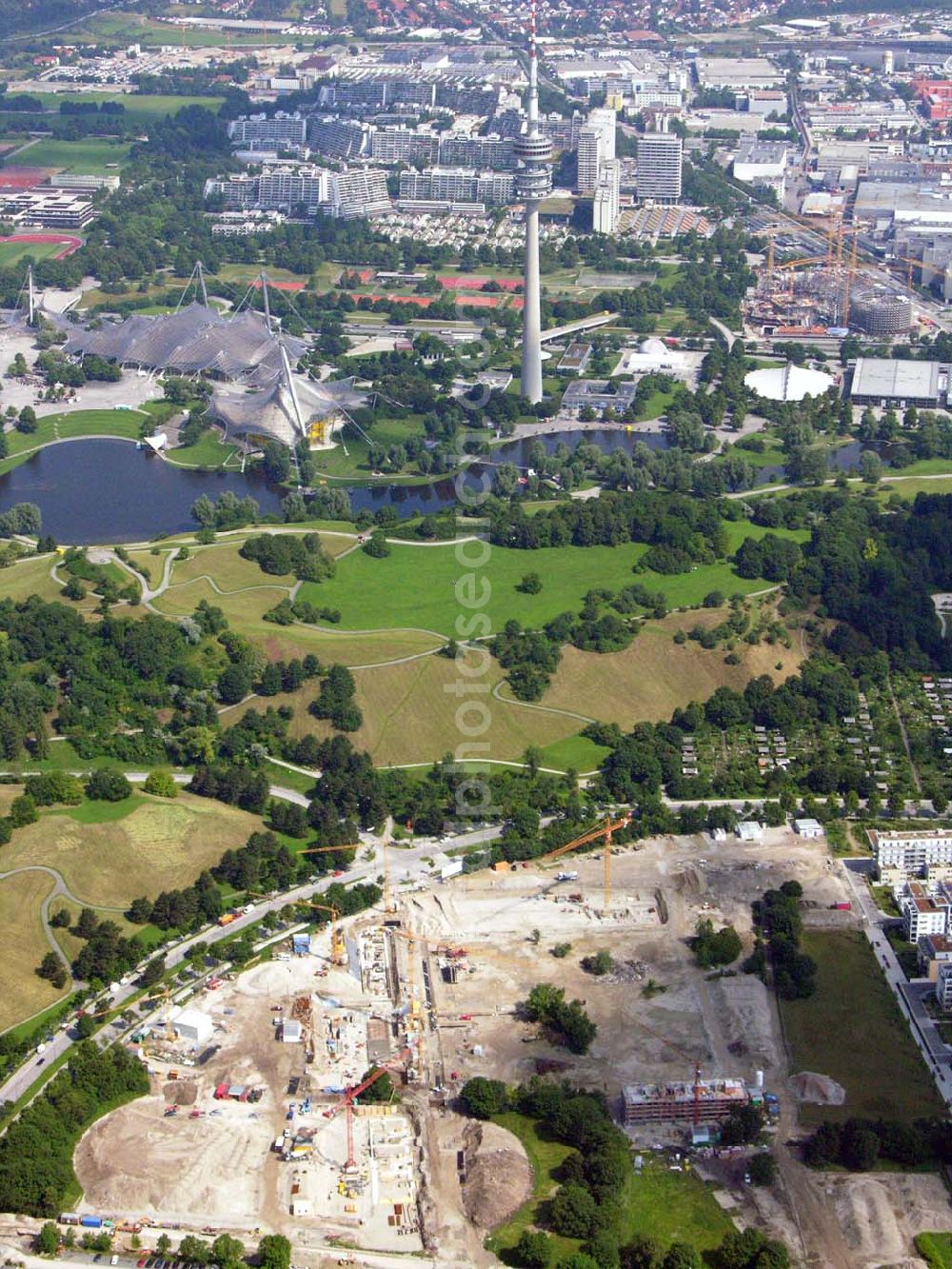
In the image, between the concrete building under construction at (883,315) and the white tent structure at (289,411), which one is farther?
the concrete building under construction at (883,315)

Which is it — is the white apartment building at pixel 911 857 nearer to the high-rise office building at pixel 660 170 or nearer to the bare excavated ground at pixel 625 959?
the bare excavated ground at pixel 625 959

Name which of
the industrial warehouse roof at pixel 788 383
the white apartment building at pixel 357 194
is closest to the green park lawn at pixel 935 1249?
the industrial warehouse roof at pixel 788 383

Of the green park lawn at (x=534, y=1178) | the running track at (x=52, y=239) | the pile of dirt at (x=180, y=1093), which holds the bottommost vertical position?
the running track at (x=52, y=239)

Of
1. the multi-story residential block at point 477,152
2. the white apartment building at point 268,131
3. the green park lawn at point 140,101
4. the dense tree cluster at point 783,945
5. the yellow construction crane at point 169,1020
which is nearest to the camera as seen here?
the yellow construction crane at point 169,1020

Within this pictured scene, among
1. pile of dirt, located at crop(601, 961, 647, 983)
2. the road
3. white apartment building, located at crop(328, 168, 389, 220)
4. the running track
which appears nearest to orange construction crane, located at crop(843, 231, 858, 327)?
white apartment building, located at crop(328, 168, 389, 220)

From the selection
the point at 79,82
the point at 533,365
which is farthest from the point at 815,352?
the point at 79,82

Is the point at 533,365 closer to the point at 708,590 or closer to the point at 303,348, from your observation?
the point at 303,348
